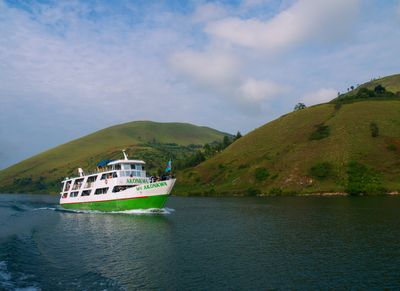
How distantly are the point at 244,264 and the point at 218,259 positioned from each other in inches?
122

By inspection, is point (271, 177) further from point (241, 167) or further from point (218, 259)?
point (218, 259)

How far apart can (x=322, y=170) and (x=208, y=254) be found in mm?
98248

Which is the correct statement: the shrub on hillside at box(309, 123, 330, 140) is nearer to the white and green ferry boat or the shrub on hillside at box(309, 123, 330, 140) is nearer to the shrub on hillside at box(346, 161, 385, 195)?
the shrub on hillside at box(346, 161, 385, 195)

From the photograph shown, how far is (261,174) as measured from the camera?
13925 centimetres

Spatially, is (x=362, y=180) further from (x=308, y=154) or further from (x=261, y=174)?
(x=261, y=174)

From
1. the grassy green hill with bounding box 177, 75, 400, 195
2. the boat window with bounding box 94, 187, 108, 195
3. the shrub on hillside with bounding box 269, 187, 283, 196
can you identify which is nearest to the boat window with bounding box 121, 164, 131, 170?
the boat window with bounding box 94, 187, 108, 195

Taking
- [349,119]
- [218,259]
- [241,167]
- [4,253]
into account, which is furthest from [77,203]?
[349,119]

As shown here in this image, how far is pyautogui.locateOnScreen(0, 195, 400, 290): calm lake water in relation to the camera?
28.5 metres

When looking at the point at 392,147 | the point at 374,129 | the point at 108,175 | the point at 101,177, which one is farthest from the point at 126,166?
the point at 374,129

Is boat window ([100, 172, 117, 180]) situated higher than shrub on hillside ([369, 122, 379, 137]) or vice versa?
shrub on hillside ([369, 122, 379, 137])

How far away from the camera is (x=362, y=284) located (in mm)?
26984

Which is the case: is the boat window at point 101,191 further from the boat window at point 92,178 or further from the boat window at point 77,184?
the boat window at point 77,184

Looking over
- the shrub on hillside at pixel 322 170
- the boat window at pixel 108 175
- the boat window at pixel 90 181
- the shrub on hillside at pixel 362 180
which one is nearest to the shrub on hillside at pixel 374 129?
the shrub on hillside at pixel 362 180

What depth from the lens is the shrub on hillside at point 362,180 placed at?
110312mm
